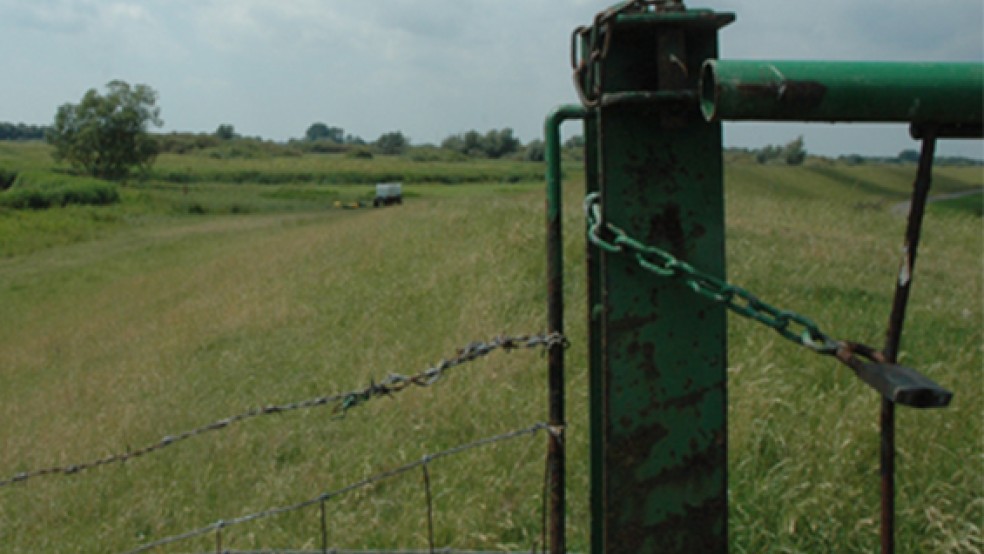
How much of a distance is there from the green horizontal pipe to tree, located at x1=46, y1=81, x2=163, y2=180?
2929 inches

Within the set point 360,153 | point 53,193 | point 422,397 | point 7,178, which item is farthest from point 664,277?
point 360,153

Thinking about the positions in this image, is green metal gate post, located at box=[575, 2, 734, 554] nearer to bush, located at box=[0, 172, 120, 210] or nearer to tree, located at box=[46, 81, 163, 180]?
bush, located at box=[0, 172, 120, 210]

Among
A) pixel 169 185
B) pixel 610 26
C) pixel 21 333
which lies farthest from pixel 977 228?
pixel 169 185

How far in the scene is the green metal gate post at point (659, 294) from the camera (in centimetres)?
153

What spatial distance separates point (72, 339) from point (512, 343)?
13.0 metres

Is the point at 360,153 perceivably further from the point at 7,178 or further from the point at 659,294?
the point at 659,294

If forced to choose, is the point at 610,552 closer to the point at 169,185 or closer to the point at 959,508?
the point at 959,508

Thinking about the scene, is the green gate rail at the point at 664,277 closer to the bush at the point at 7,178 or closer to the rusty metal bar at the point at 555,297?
the rusty metal bar at the point at 555,297

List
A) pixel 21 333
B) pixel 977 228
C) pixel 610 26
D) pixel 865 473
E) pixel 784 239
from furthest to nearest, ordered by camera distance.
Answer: pixel 977 228 → pixel 21 333 → pixel 784 239 → pixel 865 473 → pixel 610 26

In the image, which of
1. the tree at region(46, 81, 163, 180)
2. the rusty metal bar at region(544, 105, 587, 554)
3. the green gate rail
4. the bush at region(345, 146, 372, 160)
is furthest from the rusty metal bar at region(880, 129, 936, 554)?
the bush at region(345, 146, 372, 160)

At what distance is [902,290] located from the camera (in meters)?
1.26

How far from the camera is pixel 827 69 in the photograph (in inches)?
51.7

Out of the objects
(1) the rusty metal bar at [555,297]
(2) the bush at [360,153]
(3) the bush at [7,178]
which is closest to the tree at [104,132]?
(3) the bush at [7,178]

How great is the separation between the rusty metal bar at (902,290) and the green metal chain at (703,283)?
9 centimetres
